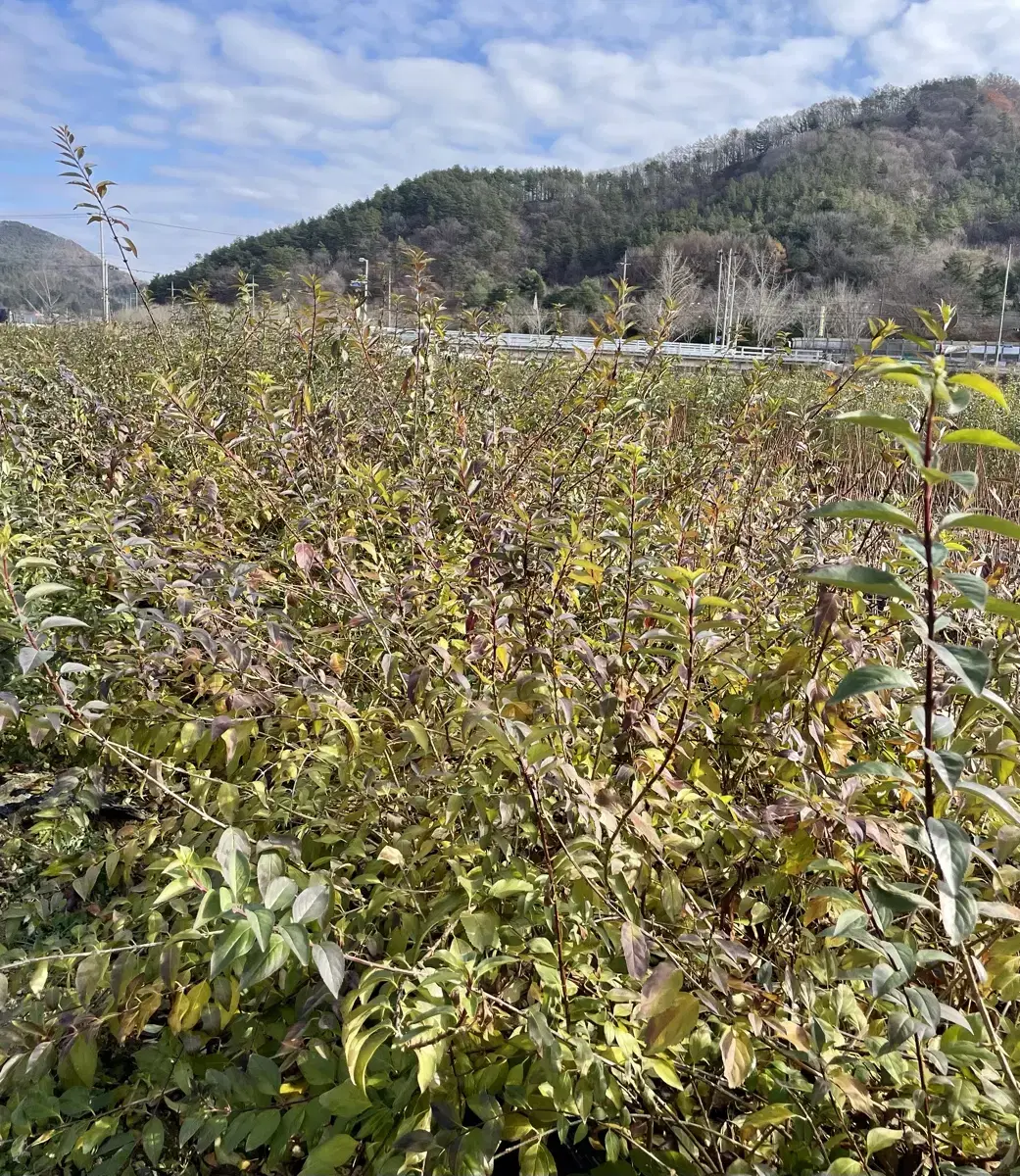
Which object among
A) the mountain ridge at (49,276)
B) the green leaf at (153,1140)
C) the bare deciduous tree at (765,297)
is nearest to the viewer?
the green leaf at (153,1140)

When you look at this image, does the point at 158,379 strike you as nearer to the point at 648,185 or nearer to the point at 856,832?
the point at 856,832

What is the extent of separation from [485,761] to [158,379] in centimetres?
157

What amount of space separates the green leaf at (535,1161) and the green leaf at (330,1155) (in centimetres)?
24

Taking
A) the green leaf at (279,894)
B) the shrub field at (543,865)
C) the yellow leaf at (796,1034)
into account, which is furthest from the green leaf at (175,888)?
the yellow leaf at (796,1034)

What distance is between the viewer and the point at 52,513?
126 inches

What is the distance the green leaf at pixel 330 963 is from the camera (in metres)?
0.91

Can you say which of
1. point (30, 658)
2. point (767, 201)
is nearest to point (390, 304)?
point (30, 658)

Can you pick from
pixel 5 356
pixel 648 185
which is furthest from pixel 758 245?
pixel 5 356

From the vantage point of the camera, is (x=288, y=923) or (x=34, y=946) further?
(x=34, y=946)

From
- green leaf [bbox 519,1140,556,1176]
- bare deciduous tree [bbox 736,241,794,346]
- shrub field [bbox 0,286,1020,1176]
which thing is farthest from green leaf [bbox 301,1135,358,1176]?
bare deciduous tree [bbox 736,241,794,346]

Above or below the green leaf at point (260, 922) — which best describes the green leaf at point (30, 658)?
above

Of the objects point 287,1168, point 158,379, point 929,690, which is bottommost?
point 287,1168

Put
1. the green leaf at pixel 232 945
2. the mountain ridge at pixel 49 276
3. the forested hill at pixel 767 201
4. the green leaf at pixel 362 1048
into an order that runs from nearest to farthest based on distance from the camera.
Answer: the green leaf at pixel 232 945
the green leaf at pixel 362 1048
the mountain ridge at pixel 49 276
the forested hill at pixel 767 201

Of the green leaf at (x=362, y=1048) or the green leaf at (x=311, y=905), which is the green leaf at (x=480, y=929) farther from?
the green leaf at (x=311, y=905)
